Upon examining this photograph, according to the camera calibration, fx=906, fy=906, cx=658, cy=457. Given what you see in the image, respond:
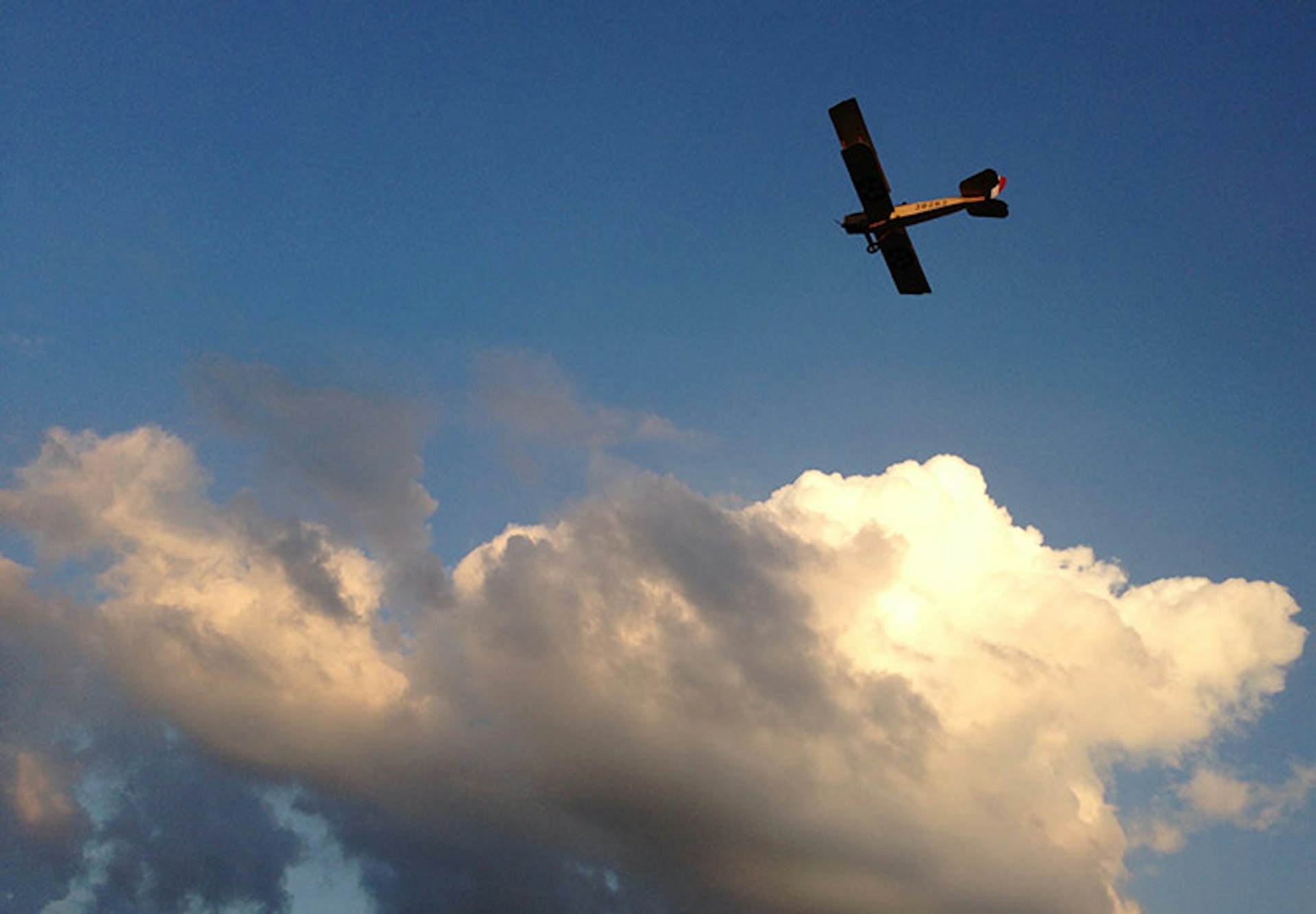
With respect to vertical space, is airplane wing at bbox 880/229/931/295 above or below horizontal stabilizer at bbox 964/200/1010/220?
below

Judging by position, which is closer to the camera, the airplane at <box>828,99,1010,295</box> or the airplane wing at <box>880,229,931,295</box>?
the airplane at <box>828,99,1010,295</box>

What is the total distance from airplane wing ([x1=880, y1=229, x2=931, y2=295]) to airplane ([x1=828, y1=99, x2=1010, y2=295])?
48mm

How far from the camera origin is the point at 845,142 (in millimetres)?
58469

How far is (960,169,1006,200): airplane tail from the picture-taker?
206 ft

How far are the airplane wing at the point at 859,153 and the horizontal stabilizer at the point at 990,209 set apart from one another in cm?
634

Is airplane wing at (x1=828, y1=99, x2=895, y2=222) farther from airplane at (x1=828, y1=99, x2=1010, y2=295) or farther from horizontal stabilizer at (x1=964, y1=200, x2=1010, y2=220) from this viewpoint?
horizontal stabilizer at (x1=964, y1=200, x2=1010, y2=220)

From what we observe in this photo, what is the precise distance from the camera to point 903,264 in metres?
65.4

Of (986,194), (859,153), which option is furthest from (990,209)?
(859,153)

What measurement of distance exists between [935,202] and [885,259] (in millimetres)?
5079

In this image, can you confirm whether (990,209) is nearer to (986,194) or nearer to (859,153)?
(986,194)

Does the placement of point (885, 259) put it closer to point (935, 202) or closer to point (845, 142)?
point (935, 202)

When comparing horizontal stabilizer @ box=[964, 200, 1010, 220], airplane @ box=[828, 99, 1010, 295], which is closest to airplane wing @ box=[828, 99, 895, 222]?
airplane @ box=[828, 99, 1010, 295]

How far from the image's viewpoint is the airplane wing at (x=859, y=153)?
57.9 meters

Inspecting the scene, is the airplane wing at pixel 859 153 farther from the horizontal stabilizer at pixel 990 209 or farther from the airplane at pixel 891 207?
the horizontal stabilizer at pixel 990 209
